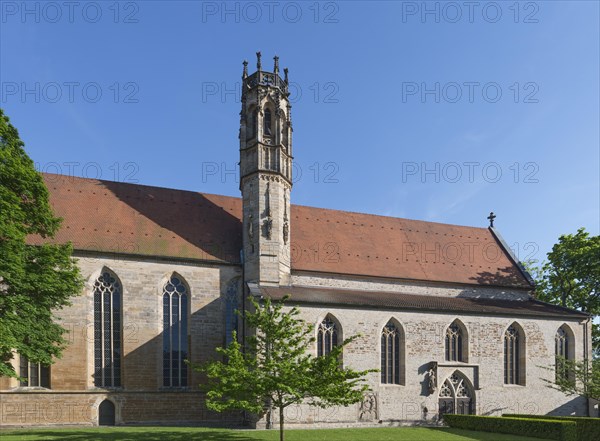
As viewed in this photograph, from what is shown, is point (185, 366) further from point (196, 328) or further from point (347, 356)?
point (347, 356)

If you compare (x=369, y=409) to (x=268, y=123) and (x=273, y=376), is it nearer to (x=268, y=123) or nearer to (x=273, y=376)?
(x=273, y=376)

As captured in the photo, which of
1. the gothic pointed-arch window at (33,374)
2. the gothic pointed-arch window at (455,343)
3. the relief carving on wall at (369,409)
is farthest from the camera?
the gothic pointed-arch window at (455,343)

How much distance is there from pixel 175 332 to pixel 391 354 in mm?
11811

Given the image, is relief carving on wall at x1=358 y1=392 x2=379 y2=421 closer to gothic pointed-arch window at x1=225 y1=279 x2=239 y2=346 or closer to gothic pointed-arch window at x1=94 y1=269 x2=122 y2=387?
gothic pointed-arch window at x1=225 y1=279 x2=239 y2=346

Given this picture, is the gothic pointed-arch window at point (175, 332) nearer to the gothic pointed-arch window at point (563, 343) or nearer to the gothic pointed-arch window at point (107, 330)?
the gothic pointed-arch window at point (107, 330)

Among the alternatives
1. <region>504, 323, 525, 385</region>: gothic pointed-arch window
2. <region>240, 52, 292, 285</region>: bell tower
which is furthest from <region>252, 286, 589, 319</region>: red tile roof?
<region>240, 52, 292, 285</region>: bell tower

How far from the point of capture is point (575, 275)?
39656mm

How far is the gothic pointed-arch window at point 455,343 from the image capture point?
29.8 m

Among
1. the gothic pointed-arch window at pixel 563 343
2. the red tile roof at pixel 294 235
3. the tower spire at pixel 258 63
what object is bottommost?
the gothic pointed-arch window at pixel 563 343

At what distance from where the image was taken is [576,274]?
39.5 meters

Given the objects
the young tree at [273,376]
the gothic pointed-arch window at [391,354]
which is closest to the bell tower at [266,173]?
the gothic pointed-arch window at [391,354]

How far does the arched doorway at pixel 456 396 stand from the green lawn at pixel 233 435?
3365 millimetres

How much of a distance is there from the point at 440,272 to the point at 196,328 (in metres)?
16.4

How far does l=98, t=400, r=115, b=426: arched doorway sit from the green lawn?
1810 millimetres
